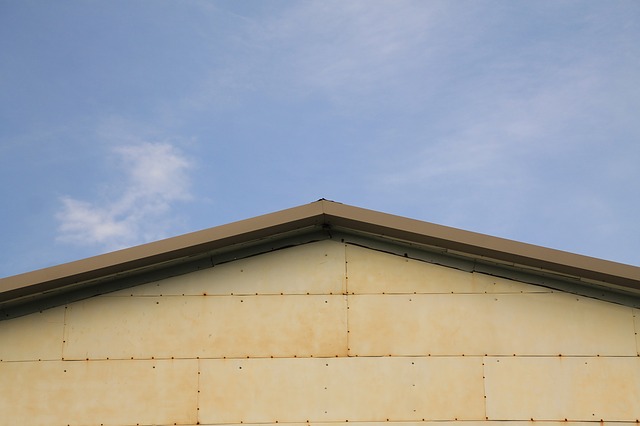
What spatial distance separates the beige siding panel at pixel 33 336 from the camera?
28.9 feet

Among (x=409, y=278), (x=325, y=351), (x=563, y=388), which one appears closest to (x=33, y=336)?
(x=325, y=351)

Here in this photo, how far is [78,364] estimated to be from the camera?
28.8 feet

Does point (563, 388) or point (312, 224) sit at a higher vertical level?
point (312, 224)

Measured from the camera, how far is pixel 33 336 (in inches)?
350

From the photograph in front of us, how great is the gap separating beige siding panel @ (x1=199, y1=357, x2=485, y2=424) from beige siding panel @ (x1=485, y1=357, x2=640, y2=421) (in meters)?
0.23

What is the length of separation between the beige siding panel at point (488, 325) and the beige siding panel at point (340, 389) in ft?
Answer: 0.65

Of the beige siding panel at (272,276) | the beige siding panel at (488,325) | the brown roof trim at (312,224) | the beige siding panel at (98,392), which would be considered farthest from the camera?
the beige siding panel at (272,276)

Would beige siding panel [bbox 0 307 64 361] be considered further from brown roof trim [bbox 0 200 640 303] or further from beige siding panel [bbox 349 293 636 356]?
beige siding panel [bbox 349 293 636 356]

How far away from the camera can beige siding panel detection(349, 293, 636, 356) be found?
888 cm

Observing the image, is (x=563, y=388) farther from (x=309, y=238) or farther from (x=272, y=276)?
(x=272, y=276)

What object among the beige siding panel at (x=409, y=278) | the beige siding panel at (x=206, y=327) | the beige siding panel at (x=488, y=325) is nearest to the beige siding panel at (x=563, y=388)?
the beige siding panel at (x=488, y=325)

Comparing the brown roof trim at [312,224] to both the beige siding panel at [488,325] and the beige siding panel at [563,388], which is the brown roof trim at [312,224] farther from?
the beige siding panel at [563,388]

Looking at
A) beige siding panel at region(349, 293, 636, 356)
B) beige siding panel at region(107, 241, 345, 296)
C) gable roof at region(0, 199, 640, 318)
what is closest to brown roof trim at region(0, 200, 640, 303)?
gable roof at region(0, 199, 640, 318)

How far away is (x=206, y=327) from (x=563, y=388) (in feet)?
13.0
